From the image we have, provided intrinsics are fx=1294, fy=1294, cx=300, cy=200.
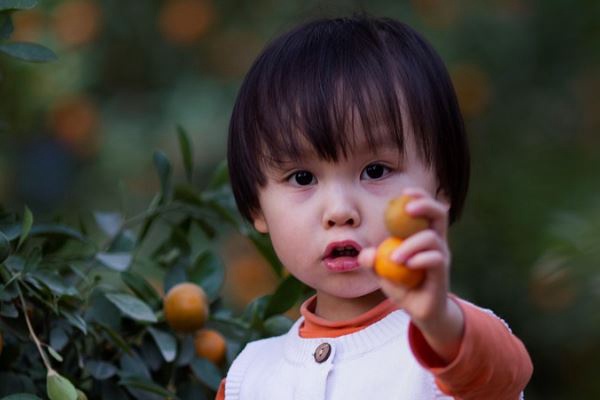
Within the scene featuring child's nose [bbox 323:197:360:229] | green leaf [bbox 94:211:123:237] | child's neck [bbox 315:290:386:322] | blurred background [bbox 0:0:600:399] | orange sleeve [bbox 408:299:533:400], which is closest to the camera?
orange sleeve [bbox 408:299:533:400]

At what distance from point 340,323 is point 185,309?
28 centimetres

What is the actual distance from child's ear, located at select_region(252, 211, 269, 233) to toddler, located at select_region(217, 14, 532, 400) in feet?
0.12

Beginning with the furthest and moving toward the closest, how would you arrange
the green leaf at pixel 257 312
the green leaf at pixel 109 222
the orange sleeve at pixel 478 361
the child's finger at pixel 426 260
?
the green leaf at pixel 109 222, the green leaf at pixel 257 312, the orange sleeve at pixel 478 361, the child's finger at pixel 426 260

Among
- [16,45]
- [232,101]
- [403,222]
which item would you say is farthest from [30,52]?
[232,101]

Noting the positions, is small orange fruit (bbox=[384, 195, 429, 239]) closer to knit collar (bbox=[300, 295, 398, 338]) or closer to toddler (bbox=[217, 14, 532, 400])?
toddler (bbox=[217, 14, 532, 400])

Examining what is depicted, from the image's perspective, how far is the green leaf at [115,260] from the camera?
1.67 m

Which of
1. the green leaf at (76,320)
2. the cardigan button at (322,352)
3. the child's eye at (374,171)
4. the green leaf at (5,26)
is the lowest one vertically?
the cardigan button at (322,352)

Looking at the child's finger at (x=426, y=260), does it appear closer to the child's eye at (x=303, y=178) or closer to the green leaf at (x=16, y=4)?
the child's eye at (x=303, y=178)

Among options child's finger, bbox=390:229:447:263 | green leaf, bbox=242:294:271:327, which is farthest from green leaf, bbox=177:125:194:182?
child's finger, bbox=390:229:447:263

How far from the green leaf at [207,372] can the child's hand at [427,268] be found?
56 cm

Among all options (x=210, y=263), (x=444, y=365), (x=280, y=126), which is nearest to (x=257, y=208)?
(x=280, y=126)

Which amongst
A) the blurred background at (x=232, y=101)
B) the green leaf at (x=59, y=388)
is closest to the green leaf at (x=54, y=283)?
→ the green leaf at (x=59, y=388)

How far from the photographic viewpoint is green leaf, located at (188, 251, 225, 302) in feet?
5.86

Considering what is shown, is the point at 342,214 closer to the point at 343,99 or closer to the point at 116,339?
the point at 343,99
